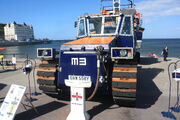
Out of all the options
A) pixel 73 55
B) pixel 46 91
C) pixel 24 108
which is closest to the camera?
pixel 73 55

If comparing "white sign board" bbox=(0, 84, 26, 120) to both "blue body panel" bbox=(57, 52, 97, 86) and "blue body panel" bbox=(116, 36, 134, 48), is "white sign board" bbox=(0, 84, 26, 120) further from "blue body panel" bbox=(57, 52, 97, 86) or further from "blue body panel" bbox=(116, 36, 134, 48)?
"blue body panel" bbox=(116, 36, 134, 48)

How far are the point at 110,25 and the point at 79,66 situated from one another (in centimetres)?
249

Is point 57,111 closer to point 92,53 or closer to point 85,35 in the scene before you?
point 92,53

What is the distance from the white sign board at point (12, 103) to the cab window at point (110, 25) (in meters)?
3.78

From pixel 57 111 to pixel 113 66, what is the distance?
2213 millimetres

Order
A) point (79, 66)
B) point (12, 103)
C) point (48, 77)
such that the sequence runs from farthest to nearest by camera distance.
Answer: point (48, 77), point (79, 66), point (12, 103)

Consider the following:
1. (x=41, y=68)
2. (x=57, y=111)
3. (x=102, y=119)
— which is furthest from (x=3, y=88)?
(x=102, y=119)

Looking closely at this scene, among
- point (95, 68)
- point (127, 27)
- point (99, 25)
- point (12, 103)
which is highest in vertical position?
point (99, 25)

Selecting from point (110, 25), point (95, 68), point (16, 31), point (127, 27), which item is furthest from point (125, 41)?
point (16, 31)

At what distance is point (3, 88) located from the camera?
8.95m

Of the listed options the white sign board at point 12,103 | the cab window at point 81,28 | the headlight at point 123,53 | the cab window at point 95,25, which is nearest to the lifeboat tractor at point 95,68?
the headlight at point 123,53

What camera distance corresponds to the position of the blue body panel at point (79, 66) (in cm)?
557

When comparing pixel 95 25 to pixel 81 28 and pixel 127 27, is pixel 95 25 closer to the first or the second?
pixel 81 28

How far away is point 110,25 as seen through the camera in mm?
7312
